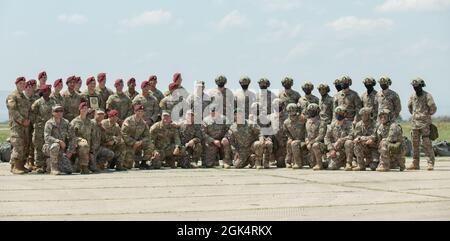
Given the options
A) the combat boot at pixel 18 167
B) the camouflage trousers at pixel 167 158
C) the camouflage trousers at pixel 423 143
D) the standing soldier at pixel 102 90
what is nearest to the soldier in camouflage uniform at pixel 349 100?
the camouflage trousers at pixel 423 143

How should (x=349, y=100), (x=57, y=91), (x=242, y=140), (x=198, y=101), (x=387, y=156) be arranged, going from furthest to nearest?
(x=198, y=101), (x=242, y=140), (x=349, y=100), (x=57, y=91), (x=387, y=156)

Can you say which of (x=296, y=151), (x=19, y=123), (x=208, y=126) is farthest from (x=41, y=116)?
(x=296, y=151)

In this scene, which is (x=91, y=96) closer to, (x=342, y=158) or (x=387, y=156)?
(x=342, y=158)

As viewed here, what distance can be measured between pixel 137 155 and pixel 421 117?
5.71 meters

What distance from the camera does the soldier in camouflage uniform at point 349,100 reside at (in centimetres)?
1666

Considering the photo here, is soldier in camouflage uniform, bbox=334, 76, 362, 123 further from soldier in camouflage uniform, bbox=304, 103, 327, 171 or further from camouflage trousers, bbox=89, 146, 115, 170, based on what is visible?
camouflage trousers, bbox=89, 146, 115, 170

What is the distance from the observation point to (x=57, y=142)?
1469cm

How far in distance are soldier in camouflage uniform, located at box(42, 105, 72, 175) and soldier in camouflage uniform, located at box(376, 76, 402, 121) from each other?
20.1 feet

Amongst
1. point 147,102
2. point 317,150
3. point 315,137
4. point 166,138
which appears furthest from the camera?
point 147,102

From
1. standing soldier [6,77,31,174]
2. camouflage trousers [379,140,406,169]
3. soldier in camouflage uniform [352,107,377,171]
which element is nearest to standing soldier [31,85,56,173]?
standing soldier [6,77,31,174]

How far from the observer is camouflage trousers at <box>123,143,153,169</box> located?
1634cm

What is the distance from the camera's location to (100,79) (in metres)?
17.1

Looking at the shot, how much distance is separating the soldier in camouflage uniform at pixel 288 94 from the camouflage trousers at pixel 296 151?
4.64ft

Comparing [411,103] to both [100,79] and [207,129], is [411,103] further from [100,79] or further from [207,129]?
[100,79]
